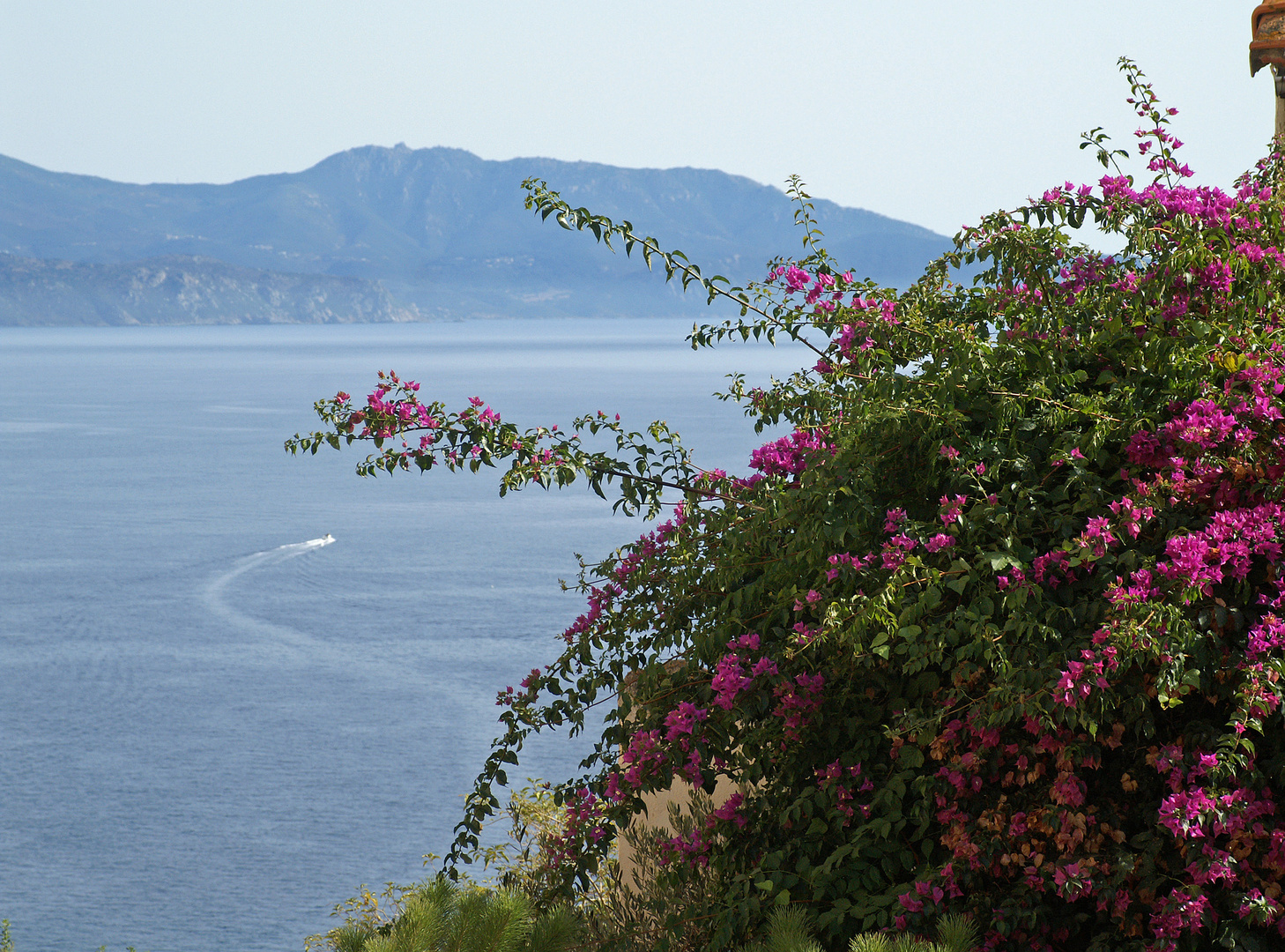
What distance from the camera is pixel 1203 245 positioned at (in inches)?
135

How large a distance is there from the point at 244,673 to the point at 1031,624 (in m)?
36.2

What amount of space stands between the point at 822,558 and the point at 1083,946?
1.18 m

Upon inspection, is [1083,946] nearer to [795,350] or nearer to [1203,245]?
[1203,245]

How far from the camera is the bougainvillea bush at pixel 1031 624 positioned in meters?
2.95

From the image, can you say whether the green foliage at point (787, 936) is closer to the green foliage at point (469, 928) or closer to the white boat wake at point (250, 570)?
the green foliage at point (469, 928)

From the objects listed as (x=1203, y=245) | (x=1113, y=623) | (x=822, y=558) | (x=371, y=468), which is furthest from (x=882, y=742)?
(x=371, y=468)

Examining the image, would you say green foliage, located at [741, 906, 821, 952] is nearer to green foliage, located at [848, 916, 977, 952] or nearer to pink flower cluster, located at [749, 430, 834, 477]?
green foliage, located at [848, 916, 977, 952]

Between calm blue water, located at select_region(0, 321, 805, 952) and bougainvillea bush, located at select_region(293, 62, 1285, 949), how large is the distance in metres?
23.7

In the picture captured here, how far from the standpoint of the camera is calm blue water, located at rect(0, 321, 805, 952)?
1089 inches

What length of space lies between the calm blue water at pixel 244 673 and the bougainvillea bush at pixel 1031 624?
77.9 ft

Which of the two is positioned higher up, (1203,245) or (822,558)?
(1203,245)

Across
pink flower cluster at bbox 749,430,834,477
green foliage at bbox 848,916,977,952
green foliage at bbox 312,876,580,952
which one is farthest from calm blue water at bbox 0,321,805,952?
green foliage at bbox 848,916,977,952

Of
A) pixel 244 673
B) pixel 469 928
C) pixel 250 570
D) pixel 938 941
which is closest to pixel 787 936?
pixel 938 941

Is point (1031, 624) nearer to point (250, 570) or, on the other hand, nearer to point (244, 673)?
point (244, 673)
